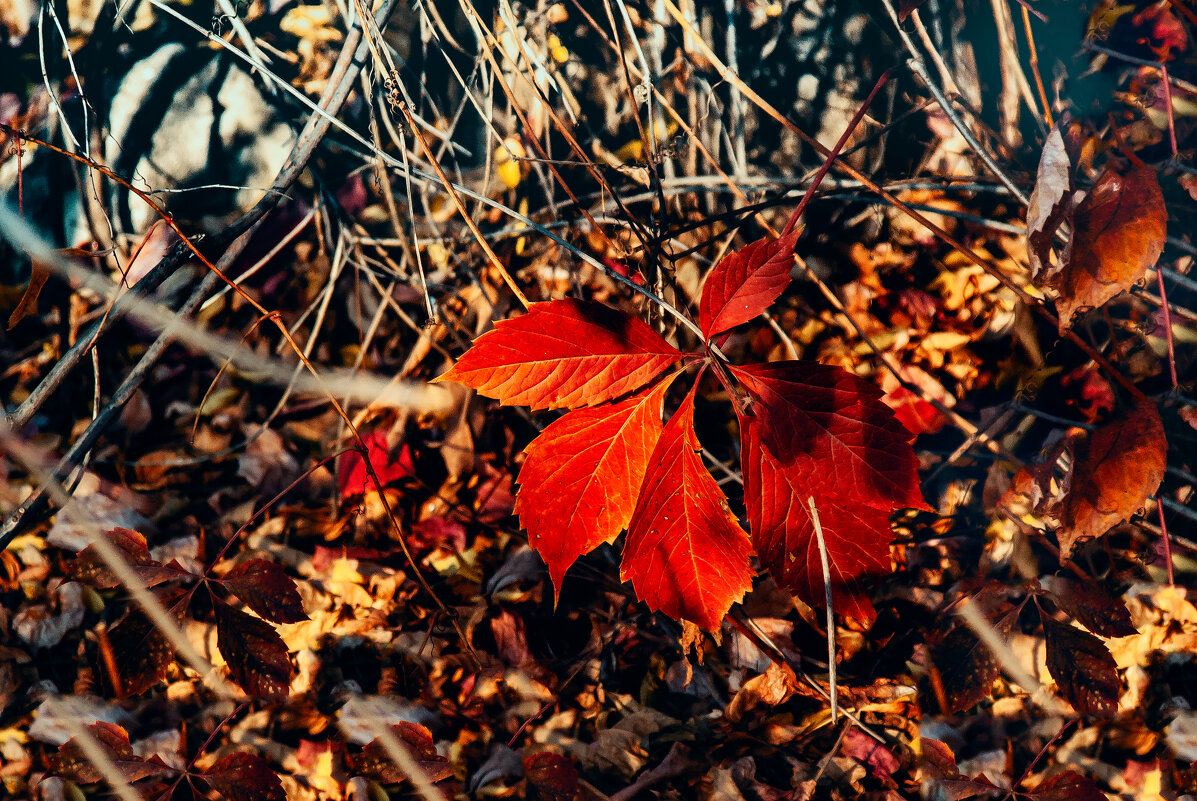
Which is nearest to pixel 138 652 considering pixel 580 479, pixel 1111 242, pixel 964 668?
pixel 580 479

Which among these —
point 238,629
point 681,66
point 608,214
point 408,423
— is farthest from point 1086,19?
point 238,629

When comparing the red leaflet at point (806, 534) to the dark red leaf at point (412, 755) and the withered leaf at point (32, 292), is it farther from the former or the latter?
the withered leaf at point (32, 292)

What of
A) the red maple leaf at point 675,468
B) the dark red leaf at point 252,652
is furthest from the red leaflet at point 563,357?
the dark red leaf at point 252,652

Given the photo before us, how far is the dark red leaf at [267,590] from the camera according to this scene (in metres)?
1.25

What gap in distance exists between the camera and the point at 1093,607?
124cm

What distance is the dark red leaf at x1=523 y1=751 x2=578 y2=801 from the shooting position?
121cm

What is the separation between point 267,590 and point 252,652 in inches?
4.7

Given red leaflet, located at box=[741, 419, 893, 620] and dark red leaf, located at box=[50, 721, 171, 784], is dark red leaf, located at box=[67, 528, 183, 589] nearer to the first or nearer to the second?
dark red leaf, located at box=[50, 721, 171, 784]

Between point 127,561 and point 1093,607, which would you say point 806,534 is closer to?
point 1093,607

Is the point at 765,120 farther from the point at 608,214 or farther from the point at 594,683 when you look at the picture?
the point at 594,683

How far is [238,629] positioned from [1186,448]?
6.59 ft

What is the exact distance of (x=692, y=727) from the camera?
1.24 m

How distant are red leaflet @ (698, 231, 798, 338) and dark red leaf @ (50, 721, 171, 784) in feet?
4.76

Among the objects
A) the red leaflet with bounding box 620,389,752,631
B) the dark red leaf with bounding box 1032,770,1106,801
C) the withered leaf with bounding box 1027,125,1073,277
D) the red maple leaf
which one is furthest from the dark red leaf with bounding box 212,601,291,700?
the withered leaf with bounding box 1027,125,1073,277
